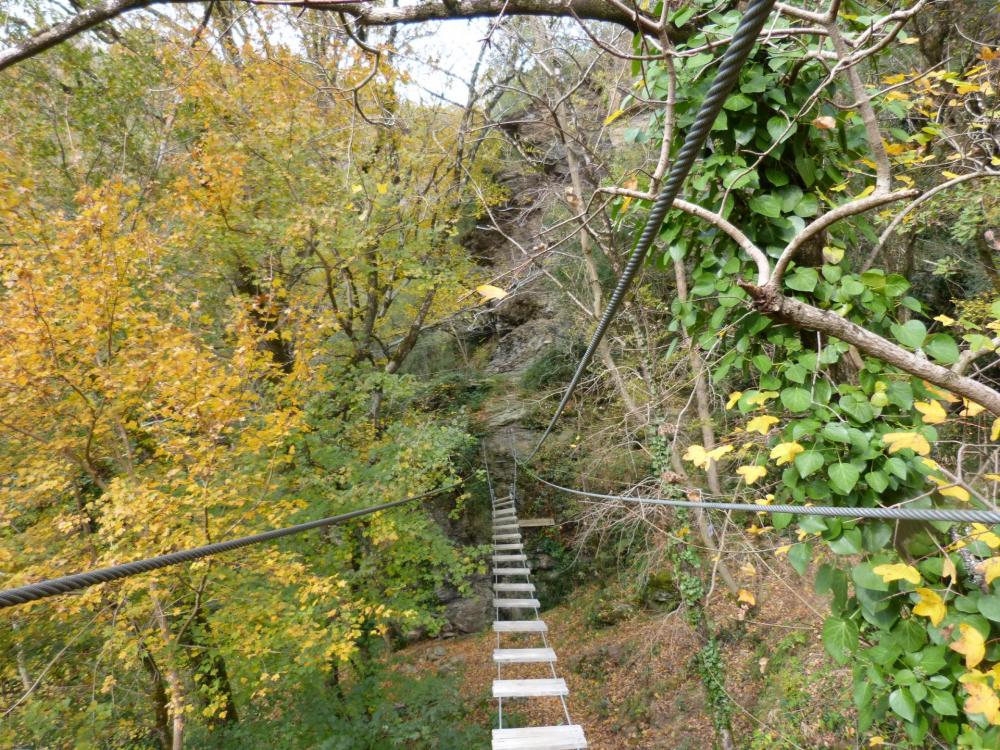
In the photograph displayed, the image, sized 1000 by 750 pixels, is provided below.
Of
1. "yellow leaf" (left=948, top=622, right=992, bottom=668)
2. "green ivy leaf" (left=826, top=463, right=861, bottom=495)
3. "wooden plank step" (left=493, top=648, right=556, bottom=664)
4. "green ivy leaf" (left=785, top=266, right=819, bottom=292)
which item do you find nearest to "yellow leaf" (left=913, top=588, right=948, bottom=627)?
"yellow leaf" (left=948, top=622, right=992, bottom=668)

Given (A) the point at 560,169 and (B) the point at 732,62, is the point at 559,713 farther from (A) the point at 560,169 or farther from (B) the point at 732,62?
(A) the point at 560,169

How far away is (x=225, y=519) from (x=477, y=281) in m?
4.57

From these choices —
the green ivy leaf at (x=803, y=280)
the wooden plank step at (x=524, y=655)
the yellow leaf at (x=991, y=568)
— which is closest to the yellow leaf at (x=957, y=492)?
the yellow leaf at (x=991, y=568)

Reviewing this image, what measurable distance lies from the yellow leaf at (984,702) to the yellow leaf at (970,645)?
0.05m

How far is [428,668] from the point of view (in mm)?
7895

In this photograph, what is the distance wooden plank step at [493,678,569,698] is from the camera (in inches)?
131

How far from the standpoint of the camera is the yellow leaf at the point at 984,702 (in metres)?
1.06

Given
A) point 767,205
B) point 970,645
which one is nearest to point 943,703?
point 970,645

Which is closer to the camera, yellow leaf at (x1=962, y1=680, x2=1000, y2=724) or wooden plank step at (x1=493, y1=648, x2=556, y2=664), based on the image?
yellow leaf at (x1=962, y1=680, x2=1000, y2=724)

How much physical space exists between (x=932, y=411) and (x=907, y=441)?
105 millimetres

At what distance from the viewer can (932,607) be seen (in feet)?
3.74

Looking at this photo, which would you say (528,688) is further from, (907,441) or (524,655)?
(907,441)

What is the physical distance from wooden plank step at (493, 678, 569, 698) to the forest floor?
1347mm

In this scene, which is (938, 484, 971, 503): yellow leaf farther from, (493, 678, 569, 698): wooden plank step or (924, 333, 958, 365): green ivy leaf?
(493, 678, 569, 698): wooden plank step
